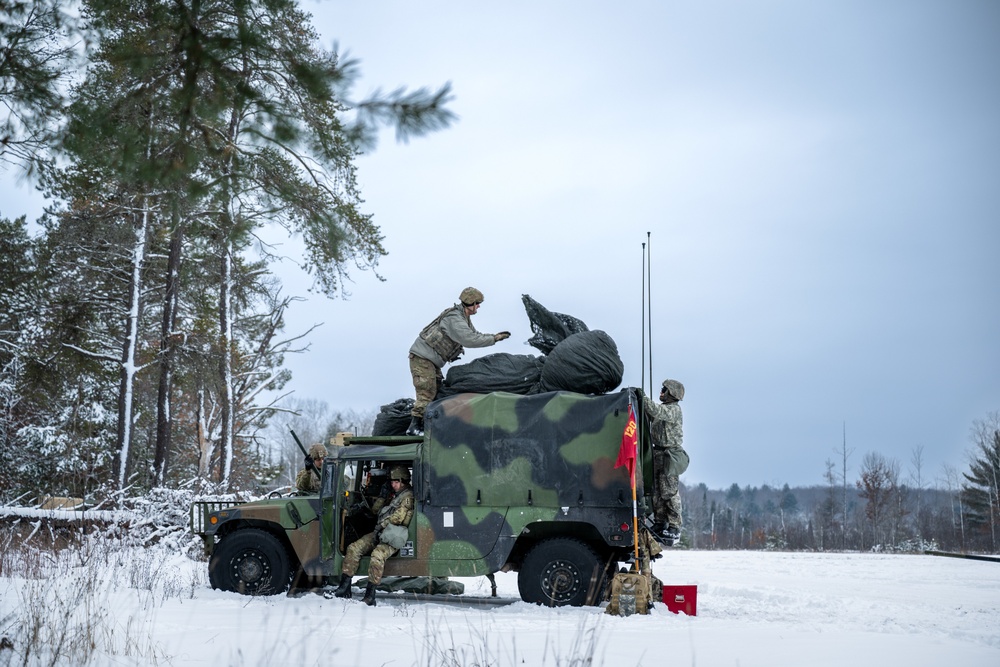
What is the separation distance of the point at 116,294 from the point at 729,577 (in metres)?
16.7

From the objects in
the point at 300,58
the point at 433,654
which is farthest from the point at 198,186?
the point at 433,654

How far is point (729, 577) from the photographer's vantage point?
1420 cm

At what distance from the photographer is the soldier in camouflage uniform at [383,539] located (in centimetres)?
970

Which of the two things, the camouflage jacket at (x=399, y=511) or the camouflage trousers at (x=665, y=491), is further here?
the camouflage trousers at (x=665, y=491)

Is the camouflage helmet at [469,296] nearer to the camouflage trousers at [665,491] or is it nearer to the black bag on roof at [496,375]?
the black bag on roof at [496,375]

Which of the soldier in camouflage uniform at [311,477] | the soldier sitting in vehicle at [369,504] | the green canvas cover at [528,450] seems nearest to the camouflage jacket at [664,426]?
the green canvas cover at [528,450]

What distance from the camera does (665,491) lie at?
33.7ft

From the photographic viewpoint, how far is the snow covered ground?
252 inches

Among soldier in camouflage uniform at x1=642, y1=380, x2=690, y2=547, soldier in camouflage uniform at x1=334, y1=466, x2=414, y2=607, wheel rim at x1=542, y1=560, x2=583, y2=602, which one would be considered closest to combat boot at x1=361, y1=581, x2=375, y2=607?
soldier in camouflage uniform at x1=334, y1=466, x2=414, y2=607

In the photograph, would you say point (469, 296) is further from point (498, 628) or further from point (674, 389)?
point (498, 628)

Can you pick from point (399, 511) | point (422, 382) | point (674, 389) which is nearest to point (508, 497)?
point (399, 511)

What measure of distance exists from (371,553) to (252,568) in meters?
1.50

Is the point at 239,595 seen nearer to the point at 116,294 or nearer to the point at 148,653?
the point at 148,653

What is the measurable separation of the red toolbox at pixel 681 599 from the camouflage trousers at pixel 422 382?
10.8 feet
